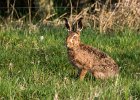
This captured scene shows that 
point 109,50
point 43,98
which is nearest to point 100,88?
point 43,98

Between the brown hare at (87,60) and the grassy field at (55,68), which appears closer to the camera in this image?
the grassy field at (55,68)

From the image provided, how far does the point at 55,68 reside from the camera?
8562 millimetres

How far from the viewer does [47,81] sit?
24.7 feet

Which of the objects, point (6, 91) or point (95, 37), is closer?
point (6, 91)

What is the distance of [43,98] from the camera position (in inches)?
254

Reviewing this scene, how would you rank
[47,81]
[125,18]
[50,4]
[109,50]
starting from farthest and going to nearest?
[50,4]
[125,18]
[109,50]
[47,81]

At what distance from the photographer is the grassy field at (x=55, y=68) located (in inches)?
260

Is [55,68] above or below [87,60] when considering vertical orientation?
below

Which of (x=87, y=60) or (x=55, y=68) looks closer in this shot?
(x=87, y=60)

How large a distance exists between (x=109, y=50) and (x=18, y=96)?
3.34 m

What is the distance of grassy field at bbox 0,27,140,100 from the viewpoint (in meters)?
6.61

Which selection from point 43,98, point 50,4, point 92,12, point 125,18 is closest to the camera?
point 43,98

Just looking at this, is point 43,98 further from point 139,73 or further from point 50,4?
point 50,4

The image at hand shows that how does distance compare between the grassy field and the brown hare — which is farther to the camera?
the brown hare
